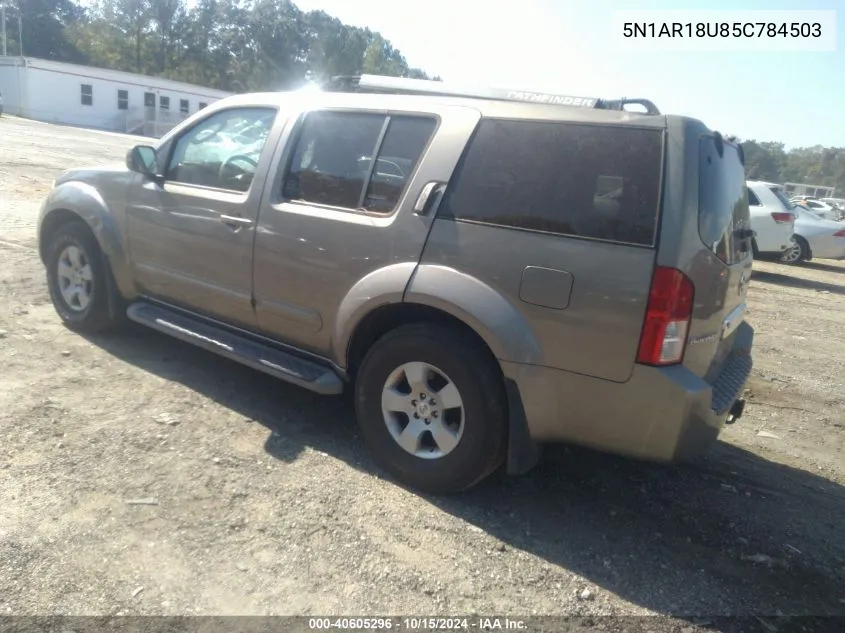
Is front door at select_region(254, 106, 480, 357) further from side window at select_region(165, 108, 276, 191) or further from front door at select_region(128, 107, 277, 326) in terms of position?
side window at select_region(165, 108, 276, 191)

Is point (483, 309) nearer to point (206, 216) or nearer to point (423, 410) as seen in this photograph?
point (423, 410)

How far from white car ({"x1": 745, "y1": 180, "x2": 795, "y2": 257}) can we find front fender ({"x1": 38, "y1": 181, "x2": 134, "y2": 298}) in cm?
1107

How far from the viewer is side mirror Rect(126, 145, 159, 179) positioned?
4.54 metres

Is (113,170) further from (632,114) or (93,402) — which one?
(632,114)

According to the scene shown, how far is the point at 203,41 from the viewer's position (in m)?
71.6

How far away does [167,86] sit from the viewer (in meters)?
47.8

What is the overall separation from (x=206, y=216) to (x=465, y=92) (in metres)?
1.77

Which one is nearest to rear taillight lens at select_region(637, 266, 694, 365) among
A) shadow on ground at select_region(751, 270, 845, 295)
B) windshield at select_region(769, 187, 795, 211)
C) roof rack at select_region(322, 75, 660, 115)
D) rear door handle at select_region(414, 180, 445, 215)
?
roof rack at select_region(322, 75, 660, 115)

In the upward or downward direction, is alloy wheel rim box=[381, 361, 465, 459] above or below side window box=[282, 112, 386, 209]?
below

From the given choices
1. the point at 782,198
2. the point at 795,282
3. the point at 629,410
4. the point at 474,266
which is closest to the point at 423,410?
the point at 474,266

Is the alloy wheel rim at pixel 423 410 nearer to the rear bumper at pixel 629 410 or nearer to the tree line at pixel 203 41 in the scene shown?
the rear bumper at pixel 629 410

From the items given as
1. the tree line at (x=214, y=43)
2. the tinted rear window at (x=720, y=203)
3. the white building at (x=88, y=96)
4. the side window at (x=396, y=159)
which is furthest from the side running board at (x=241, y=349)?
the tree line at (x=214, y=43)

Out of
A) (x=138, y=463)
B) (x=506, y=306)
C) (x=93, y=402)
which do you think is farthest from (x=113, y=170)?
(x=506, y=306)

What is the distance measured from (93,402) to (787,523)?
3947 mm
